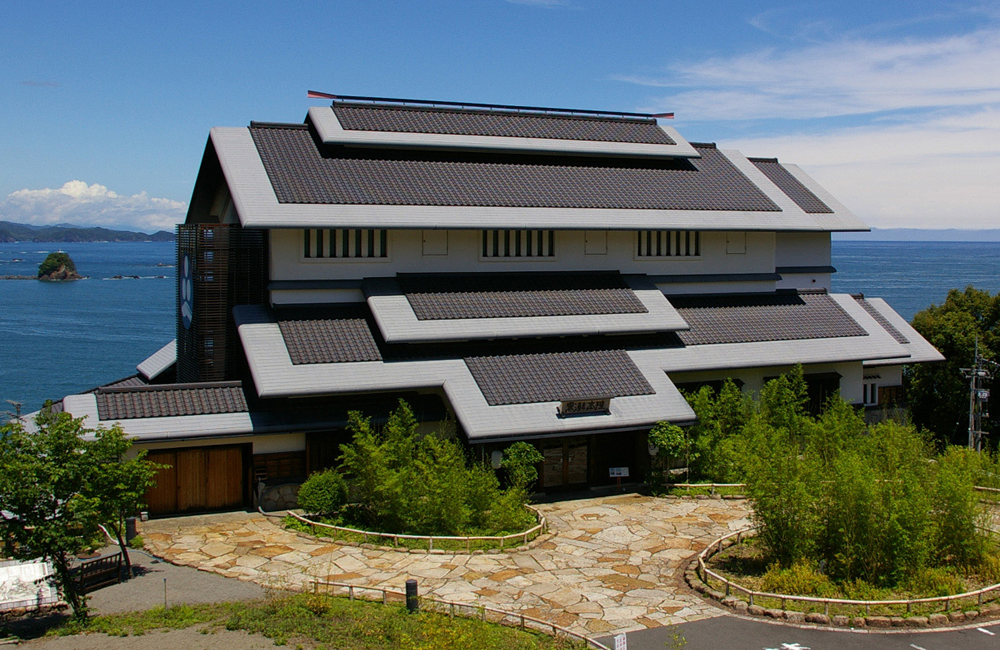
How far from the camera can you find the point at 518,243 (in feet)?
118

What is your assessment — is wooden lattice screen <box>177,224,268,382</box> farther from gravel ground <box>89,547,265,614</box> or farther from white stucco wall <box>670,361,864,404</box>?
white stucco wall <box>670,361,864,404</box>

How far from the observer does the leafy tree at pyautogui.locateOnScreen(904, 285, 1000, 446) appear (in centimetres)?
4591

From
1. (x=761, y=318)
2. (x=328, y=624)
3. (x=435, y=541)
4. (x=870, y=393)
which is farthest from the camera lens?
(x=870, y=393)

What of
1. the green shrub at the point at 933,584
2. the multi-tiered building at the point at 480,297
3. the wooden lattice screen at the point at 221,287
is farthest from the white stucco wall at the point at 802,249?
the wooden lattice screen at the point at 221,287

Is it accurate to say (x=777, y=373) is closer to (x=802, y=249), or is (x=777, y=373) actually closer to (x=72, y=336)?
(x=802, y=249)

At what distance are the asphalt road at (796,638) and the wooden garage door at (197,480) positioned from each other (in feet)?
48.9

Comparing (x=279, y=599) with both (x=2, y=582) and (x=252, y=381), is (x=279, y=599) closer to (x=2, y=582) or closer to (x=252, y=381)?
(x=2, y=582)

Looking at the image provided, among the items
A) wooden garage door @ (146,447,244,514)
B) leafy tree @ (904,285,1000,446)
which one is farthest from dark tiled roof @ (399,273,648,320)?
leafy tree @ (904,285,1000,446)

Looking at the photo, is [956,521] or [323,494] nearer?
[956,521]

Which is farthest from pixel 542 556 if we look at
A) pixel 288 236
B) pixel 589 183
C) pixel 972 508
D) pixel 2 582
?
pixel 589 183

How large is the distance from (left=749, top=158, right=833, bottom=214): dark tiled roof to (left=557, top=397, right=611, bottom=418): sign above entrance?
18204 mm

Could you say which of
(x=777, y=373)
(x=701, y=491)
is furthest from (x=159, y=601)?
(x=777, y=373)

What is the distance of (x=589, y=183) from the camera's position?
1516 inches

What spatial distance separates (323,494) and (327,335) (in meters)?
6.76
